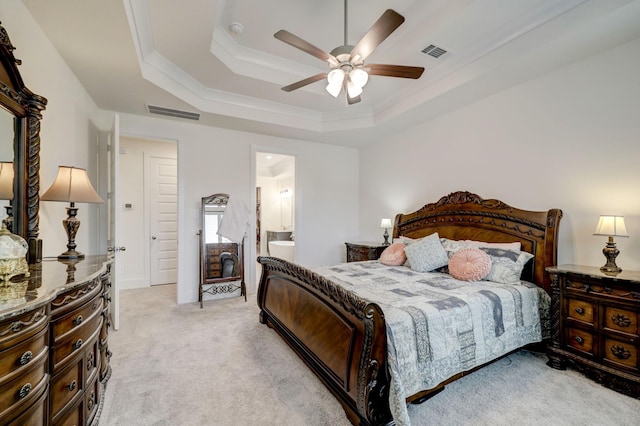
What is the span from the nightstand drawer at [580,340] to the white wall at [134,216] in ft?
19.0

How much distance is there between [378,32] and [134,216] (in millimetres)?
5070

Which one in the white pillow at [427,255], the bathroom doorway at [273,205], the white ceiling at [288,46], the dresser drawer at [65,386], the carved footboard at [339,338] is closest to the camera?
the dresser drawer at [65,386]

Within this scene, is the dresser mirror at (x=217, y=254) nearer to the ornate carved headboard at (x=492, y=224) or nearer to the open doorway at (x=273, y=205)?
the ornate carved headboard at (x=492, y=224)

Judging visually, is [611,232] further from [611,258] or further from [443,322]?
[443,322]

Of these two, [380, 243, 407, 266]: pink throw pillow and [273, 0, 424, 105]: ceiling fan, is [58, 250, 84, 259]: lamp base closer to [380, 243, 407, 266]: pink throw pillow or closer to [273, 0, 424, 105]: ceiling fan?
[273, 0, 424, 105]: ceiling fan

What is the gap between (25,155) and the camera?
186 centimetres

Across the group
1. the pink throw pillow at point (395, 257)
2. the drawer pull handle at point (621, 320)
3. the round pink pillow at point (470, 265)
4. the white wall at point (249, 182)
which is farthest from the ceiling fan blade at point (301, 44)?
the drawer pull handle at point (621, 320)

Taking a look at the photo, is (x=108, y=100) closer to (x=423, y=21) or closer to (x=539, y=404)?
(x=423, y=21)

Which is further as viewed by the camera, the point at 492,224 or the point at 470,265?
the point at 492,224

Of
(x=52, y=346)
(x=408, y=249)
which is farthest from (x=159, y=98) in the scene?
(x=408, y=249)

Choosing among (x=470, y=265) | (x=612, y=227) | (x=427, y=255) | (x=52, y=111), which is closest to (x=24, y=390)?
(x=52, y=111)

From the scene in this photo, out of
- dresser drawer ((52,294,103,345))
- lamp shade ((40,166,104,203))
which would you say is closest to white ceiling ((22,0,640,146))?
lamp shade ((40,166,104,203))

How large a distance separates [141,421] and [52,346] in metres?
0.92

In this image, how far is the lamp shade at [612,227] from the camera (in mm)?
2325
